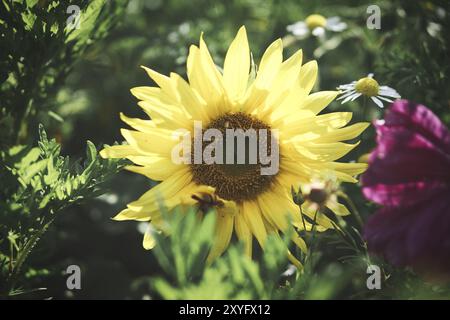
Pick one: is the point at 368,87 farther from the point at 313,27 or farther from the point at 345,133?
the point at 313,27

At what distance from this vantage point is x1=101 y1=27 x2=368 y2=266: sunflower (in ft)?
2.58

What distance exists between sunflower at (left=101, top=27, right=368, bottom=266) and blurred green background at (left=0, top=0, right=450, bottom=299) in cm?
18

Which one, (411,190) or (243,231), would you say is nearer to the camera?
(411,190)

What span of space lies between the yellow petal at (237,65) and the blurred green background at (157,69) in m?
0.30

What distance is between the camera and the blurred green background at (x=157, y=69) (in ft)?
3.34

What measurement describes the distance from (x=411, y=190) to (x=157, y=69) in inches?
33.2

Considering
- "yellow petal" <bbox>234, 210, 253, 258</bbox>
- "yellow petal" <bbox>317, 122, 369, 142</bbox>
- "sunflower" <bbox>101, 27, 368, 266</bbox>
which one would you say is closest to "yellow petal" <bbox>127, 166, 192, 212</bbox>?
"sunflower" <bbox>101, 27, 368, 266</bbox>

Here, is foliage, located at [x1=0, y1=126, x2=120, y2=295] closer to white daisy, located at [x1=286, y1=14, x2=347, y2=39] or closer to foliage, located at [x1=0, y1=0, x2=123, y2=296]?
foliage, located at [x1=0, y1=0, x2=123, y2=296]

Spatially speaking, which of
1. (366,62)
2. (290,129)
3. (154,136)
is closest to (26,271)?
(154,136)

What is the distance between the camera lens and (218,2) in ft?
4.86

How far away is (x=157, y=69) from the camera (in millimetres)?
1312

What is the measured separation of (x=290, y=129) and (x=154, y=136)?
0.22 metres

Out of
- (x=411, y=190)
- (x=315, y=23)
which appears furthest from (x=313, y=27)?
(x=411, y=190)
